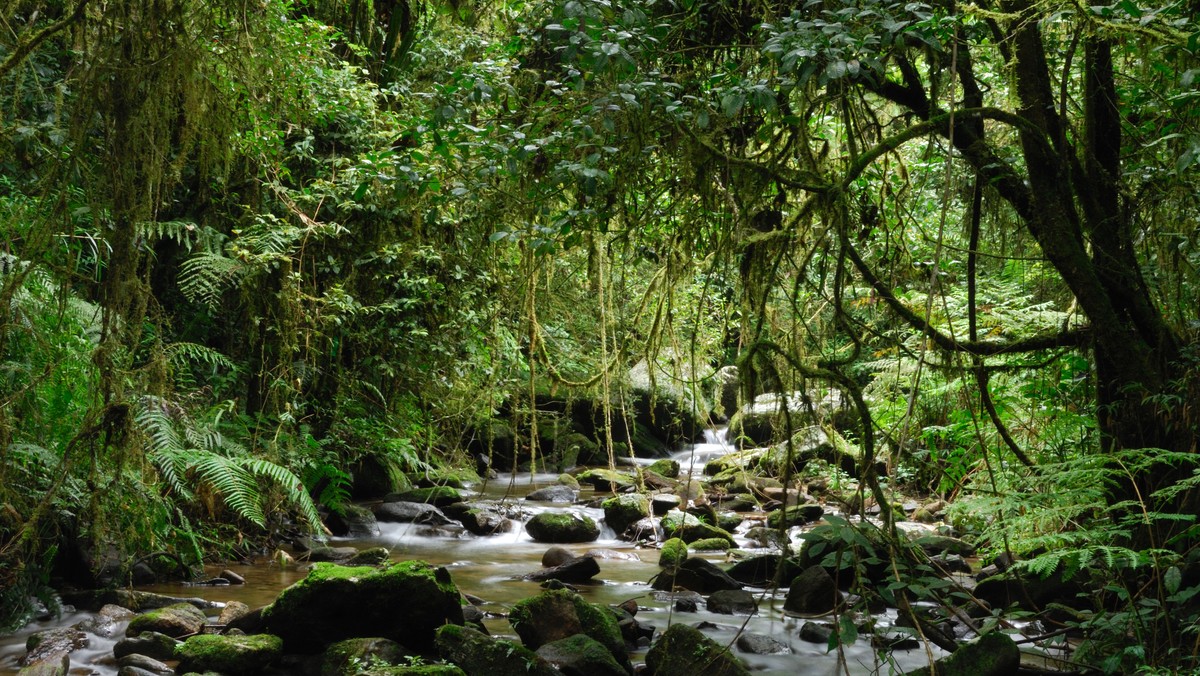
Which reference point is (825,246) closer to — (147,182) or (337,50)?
(147,182)

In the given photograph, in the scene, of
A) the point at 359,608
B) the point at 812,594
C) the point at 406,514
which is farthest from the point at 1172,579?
the point at 406,514

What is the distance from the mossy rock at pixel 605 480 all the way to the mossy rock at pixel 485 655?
5492 millimetres

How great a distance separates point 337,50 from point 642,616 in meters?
6.34

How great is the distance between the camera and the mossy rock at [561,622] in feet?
15.1

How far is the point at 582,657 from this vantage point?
4.25 metres

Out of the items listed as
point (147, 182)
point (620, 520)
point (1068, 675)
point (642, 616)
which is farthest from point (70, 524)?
point (1068, 675)

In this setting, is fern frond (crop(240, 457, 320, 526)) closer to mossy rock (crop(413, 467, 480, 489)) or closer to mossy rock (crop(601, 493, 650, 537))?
mossy rock (crop(413, 467, 480, 489))

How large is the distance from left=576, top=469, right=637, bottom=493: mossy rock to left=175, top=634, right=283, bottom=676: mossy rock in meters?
5.66

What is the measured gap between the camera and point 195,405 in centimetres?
675

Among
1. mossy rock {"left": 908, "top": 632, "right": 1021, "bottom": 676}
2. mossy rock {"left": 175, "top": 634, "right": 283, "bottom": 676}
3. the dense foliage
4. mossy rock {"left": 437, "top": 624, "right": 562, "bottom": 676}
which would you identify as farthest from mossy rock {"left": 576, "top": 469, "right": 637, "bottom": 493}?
mossy rock {"left": 908, "top": 632, "right": 1021, "bottom": 676}

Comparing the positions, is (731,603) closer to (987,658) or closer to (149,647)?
(987,658)

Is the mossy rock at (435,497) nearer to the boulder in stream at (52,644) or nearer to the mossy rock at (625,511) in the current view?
the mossy rock at (625,511)

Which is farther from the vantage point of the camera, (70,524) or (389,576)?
(70,524)

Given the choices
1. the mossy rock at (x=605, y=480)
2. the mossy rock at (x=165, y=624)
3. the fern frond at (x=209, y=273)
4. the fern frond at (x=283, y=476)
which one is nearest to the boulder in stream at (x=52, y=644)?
the mossy rock at (x=165, y=624)
